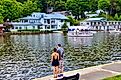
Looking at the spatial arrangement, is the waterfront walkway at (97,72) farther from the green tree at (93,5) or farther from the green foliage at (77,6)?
the green tree at (93,5)

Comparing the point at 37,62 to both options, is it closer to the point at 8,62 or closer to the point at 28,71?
the point at 8,62

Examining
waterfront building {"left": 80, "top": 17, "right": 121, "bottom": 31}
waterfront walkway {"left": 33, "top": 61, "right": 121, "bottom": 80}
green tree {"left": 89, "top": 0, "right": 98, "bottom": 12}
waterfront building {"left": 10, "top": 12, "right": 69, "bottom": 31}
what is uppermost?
waterfront walkway {"left": 33, "top": 61, "right": 121, "bottom": 80}

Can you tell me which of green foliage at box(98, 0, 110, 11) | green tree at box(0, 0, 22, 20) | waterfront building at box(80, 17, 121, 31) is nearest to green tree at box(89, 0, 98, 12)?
green foliage at box(98, 0, 110, 11)

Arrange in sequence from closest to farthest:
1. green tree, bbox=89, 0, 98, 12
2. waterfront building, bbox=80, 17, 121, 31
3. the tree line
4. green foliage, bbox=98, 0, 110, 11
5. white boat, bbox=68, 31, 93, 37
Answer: white boat, bbox=68, 31, 93, 37, the tree line, waterfront building, bbox=80, 17, 121, 31, green foliage, bbox=98, 0, 110, 11, green tree, bbox=89, 0, 98, 12

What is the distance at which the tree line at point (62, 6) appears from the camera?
414ft

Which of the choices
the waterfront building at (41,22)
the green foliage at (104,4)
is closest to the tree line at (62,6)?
the green foliage at (104,4)

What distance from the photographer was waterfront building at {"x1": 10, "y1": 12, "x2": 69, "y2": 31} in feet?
409

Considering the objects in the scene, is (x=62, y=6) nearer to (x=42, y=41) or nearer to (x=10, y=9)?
(x=10, y=9)

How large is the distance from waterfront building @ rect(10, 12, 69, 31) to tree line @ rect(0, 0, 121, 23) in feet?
16.9

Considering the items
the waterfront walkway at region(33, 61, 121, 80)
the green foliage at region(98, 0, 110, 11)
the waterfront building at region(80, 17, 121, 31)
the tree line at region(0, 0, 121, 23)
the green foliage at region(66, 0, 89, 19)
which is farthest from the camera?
the green foliage at region(98, 0, 110, 11)

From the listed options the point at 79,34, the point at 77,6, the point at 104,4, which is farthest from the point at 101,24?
the point at 79,34

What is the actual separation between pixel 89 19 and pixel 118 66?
386ft

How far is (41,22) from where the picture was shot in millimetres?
129875

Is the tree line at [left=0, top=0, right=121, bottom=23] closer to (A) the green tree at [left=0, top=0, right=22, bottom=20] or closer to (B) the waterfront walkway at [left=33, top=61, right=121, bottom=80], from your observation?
(A) the green tree at [left=0, top=0, right=22, bottom=20]
